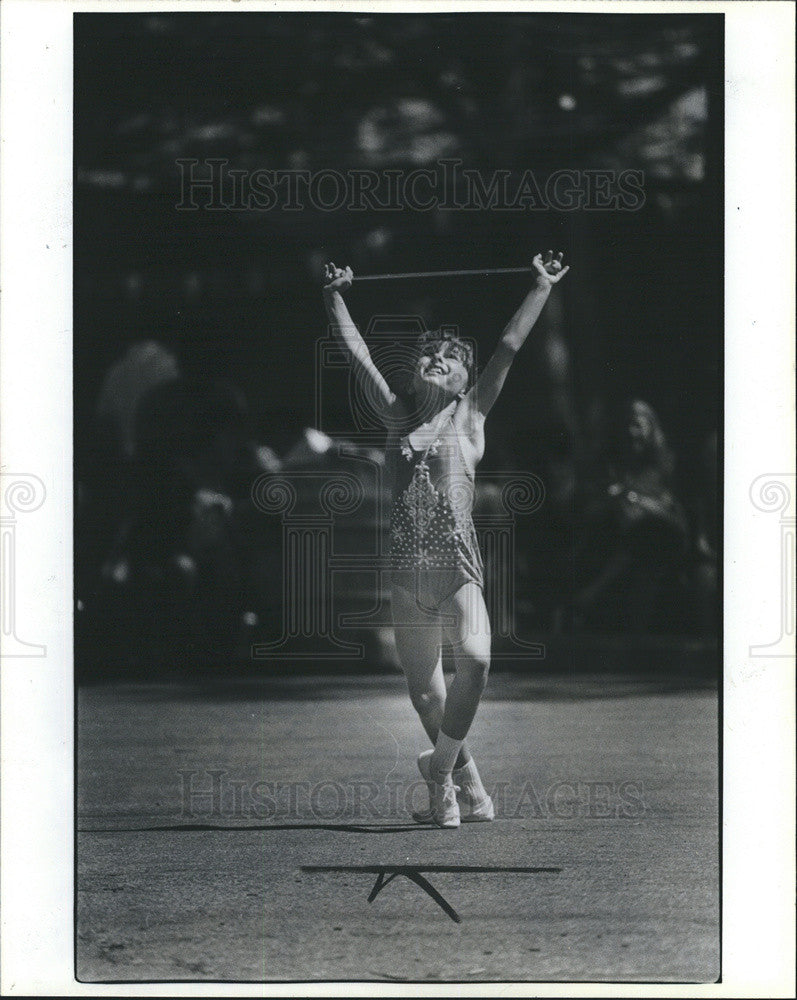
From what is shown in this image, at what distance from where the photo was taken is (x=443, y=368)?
236 inches

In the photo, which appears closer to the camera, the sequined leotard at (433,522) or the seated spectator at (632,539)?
the sequined leotard at (433,522)

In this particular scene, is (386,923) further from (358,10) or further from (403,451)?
(358,10)

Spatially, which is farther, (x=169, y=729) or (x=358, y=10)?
(x=169, y=729)

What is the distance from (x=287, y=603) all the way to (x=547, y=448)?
96cm

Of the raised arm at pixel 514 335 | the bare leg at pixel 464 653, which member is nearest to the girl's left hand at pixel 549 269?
the raised arm at pixel 514 335

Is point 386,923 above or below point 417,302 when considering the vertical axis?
below

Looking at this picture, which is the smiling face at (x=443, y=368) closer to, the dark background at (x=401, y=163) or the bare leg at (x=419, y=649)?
the dark background at (x=401, y=163)

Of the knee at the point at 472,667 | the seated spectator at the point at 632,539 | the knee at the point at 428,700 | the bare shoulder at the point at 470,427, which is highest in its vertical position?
the bare shoulder at the point at 470,427

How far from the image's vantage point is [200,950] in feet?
18.8

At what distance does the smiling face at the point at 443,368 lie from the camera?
19.7 feet

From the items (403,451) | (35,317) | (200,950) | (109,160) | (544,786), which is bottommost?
(200,950)

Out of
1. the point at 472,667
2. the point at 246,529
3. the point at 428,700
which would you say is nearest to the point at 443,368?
the point at 246,529

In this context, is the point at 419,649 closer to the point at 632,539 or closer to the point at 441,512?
the point at 441,512

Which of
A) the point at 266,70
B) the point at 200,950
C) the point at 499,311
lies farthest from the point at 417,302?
the point at 200,950
